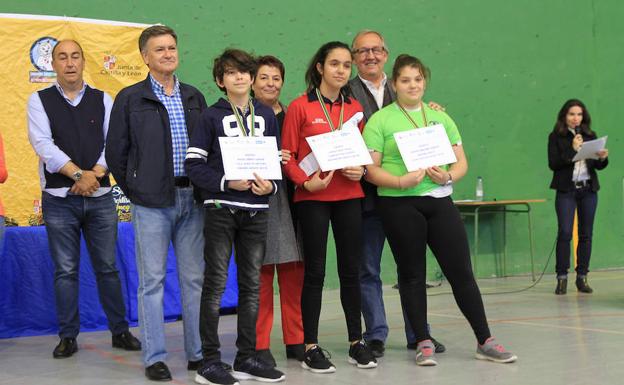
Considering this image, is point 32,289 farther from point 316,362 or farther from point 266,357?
point 316,362

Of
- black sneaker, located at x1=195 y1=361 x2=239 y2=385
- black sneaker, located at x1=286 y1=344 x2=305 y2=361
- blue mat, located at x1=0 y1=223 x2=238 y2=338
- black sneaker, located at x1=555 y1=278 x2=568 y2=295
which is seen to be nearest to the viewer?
black sneaker, located at x1=195 y1=361 x2=239 y2=385

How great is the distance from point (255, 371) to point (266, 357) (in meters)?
0.28

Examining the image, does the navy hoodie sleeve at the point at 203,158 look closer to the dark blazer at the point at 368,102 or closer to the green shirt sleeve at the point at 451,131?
the dark blazer at the point at 368,102

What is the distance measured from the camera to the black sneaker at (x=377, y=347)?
4.02 m

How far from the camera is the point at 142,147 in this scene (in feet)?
11.8

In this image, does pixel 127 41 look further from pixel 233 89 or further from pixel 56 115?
pixel 233 89

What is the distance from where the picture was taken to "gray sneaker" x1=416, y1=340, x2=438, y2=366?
375cm

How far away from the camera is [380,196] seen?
3.86 meters

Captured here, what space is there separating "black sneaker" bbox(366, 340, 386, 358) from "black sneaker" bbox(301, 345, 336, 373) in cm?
38

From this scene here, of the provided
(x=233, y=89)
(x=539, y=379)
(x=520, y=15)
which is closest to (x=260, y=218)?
(x=233, y=89)

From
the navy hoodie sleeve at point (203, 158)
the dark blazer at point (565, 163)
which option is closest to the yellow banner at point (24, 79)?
the navy hoodie sleeve at point (203, 158)

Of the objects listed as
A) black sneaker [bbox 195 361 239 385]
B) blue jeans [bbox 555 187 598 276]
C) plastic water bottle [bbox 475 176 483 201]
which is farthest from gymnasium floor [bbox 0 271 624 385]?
plastic water bottle [bbox 475 176 483 201]

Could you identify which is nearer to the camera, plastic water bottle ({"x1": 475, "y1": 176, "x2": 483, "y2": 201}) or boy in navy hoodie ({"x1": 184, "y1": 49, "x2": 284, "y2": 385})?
boy in navy hoodie ({"x1": 184, "y1": 49, "x2": 284, "y2": 385})

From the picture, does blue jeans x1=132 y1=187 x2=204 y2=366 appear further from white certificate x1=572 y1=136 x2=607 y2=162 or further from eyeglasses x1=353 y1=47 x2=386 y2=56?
white certificate x1=572 y1=136 x2=607 y2=162
